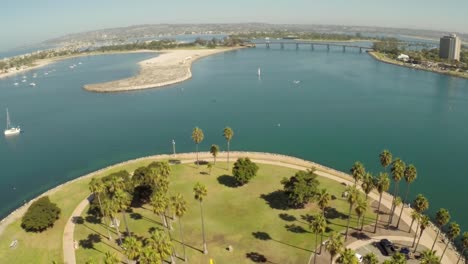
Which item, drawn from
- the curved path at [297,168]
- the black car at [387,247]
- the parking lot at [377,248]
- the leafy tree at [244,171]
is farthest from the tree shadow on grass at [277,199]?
the black car at [387,247]

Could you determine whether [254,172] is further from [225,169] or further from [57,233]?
[57,233]

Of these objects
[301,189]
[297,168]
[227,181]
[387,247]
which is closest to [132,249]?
[301,189]

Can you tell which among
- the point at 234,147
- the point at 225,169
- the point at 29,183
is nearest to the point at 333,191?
the point at 225,169

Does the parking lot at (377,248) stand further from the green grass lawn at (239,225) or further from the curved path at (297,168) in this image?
the green grass lawn at (239,225)

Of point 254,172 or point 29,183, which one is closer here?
point 254,172

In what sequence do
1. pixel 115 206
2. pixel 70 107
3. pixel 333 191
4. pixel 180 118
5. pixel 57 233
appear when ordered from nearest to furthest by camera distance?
pixel 115 206 < pixel 57 233 < pixel 333 191 < pixel 180 118 < pixel 70 107
